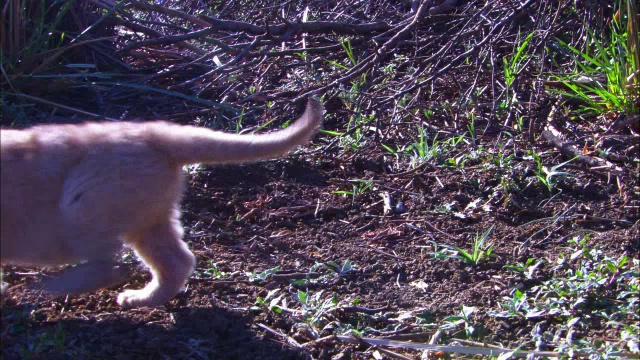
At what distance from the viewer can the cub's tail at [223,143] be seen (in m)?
3.44

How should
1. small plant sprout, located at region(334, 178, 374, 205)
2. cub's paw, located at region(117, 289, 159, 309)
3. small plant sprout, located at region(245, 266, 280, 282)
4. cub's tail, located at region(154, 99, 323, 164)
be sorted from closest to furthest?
cub's tail, located at region(154, 99, 323, 164) → cub's paw, located at region(117, 289, 159, 309) → small plant sprout, located at region(245, 266, 280, 282) → small plant sprout, located at region(334, 178, 374, 205)

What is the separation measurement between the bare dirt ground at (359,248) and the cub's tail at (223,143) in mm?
736

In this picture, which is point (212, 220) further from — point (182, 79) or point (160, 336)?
point (182, 79)

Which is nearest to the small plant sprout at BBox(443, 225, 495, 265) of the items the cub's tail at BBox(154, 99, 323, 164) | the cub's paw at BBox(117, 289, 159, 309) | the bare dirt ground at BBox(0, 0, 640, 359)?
the bare dirt ground at BBox(0, 0, 640, 359)

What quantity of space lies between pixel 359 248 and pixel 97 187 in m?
1.59

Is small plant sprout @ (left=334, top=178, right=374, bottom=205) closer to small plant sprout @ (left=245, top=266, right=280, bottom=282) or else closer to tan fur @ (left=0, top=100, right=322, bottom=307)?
small plant sprout @ (left=245, top=266, right=280, bottom=282)

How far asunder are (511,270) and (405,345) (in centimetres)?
87

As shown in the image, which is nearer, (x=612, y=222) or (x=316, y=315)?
(x=316, y=315)

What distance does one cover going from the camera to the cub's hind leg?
11.7 feet

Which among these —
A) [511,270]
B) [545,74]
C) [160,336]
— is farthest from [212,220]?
[545,74]

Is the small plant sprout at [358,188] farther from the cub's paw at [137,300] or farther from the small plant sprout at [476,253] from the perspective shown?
the cub's paw at [137,300]

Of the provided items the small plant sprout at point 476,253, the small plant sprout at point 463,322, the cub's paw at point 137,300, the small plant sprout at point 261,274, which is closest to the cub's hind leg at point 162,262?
the cub's paw at point 137,300

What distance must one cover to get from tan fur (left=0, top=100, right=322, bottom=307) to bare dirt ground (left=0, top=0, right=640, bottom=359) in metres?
0.28

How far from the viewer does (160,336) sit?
10.9 ft
